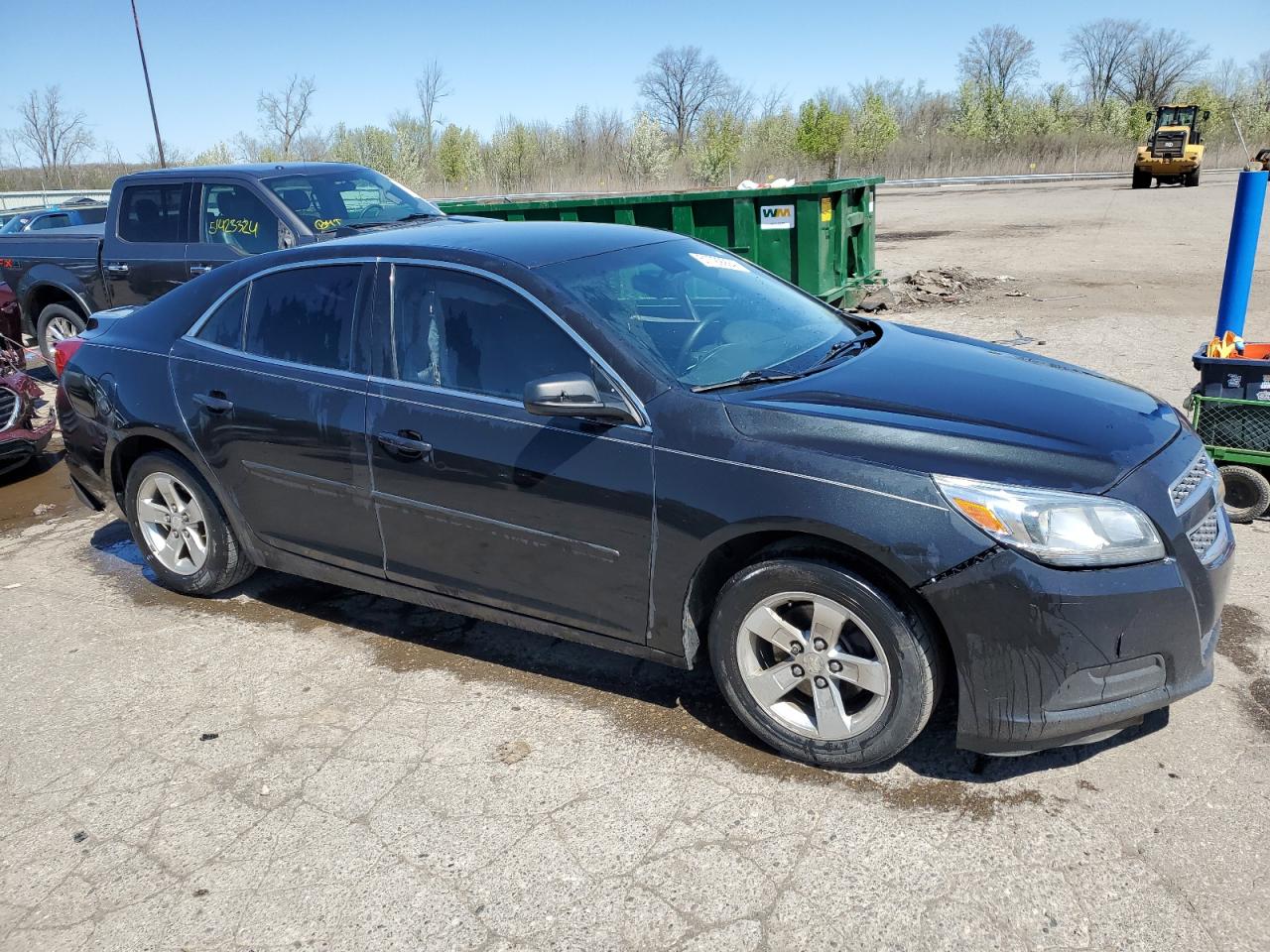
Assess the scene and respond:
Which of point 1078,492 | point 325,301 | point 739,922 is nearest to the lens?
point 739,922

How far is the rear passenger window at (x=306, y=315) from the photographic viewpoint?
4.09 meters

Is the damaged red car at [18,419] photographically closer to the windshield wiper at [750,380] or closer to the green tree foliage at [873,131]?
the windshield wiper at [750,380]

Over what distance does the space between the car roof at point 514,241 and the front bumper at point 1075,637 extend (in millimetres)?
1946

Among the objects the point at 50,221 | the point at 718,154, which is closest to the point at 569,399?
the point at 50,221

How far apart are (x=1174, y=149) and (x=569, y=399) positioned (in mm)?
36674

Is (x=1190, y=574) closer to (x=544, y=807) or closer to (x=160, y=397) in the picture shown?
(x=544, y=807)

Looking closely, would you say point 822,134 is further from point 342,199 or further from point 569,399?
point 569,399

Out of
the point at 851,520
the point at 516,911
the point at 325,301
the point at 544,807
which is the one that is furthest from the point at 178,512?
the point at 851,520

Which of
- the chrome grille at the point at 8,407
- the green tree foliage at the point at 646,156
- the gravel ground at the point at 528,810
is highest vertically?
the green tree foliage at the point at 646,156

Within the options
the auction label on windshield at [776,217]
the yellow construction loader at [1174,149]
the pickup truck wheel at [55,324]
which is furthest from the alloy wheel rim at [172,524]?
the yellow construction loader at [1174,149]

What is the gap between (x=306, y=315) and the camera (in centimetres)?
423

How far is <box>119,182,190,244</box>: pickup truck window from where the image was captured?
28.2 ft

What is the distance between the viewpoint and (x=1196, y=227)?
20641mm

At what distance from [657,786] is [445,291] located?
6.47ft
